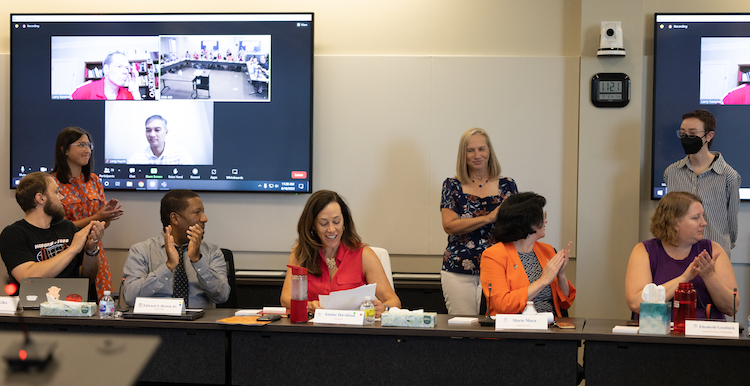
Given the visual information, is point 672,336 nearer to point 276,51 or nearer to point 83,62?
point 276,51

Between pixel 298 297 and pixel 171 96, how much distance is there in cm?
222

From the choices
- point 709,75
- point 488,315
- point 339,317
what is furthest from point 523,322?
point 709,75

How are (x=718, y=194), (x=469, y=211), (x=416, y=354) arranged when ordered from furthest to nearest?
1. (x=718, y=194)
2. (x=469, y=211)
3. (x=416, y=354)

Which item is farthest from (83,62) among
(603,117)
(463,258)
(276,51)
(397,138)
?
(603,117)

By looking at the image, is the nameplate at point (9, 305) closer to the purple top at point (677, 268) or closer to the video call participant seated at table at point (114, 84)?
the video call participant seated at table at point (114, 84)

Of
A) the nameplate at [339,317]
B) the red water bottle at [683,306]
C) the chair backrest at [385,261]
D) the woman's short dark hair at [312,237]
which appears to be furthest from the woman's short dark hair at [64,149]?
the red water bottle at [683,306]

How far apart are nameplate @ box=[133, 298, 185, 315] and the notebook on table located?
11.4 inches

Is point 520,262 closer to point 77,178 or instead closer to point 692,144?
point 692,144

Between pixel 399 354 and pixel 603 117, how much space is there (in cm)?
237

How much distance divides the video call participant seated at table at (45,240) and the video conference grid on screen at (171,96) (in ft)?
3.55

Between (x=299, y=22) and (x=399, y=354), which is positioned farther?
(x=299, y=22)

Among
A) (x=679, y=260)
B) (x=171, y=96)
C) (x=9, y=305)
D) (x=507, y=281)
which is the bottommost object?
(x=9, y=305)

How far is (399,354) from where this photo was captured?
222 cm

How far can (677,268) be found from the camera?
2.54 m
